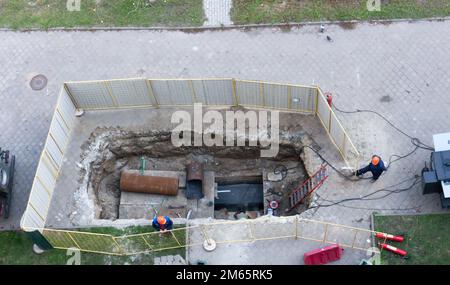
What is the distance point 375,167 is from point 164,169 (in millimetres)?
7171

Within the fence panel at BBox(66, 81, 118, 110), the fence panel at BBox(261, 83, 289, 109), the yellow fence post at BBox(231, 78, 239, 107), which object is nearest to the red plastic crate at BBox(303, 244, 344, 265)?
the fence panel at BBox(261, 83, 289, 109)

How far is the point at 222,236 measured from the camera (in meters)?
18.6

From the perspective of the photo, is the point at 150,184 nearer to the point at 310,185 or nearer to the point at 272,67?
the point at 310,185

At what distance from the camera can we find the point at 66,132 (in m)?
20.2

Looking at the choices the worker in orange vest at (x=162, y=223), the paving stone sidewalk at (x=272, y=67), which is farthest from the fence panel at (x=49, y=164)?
the worker in orange vest at (x=162, y=223)

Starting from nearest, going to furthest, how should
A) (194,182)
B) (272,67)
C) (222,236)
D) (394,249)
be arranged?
1. (394,249)
2. (222,236)
3. (194,182)
4. (272,67)

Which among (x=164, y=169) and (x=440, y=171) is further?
(x=164, y=169)

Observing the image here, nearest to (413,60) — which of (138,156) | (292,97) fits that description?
(292,97)

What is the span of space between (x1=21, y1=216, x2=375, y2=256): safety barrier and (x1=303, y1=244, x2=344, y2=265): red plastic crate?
1.37 feet

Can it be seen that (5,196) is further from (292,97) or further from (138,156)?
(292,97)

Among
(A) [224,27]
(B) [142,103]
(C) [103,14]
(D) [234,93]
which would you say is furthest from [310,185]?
(C) [103,14]

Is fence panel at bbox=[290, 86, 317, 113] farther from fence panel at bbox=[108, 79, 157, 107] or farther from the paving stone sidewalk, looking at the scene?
fence panel at bbox=[108, 79, 157, 107]

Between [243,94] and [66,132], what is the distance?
5720 mm

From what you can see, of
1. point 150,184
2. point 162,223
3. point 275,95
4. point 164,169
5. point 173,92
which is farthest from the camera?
point 164,169
